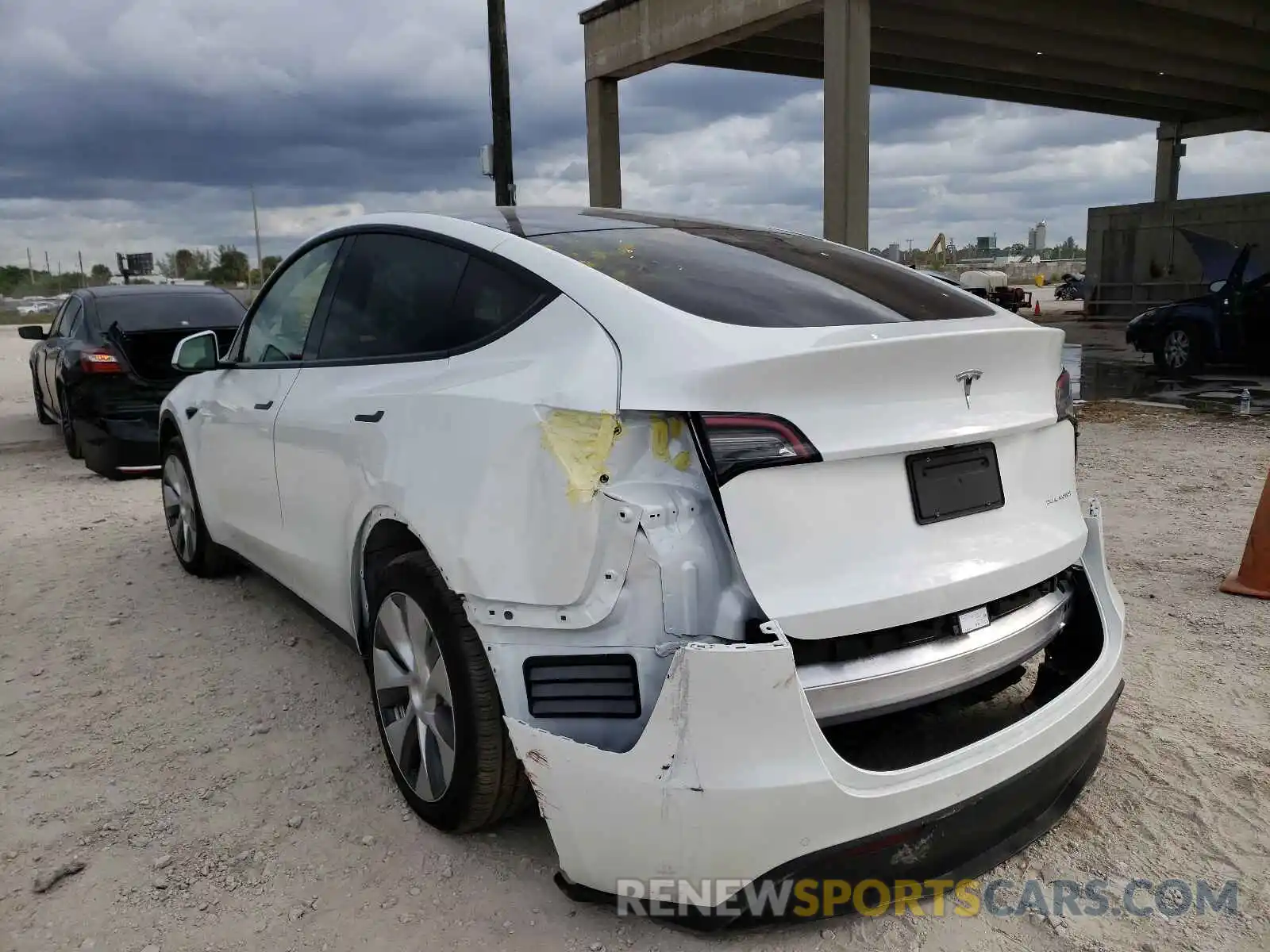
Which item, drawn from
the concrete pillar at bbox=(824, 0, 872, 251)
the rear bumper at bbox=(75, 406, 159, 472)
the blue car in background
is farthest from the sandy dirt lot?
the blue car in background

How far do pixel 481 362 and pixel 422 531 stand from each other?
45 centimetres

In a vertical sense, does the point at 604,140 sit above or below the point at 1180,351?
above

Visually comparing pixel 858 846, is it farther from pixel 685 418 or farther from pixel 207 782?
pixel 207 782

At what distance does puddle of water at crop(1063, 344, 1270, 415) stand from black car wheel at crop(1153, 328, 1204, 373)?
184 millimetres

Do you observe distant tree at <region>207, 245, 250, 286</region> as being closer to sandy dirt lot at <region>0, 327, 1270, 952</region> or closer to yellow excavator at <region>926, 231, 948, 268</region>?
yellow excavator at <region>926, 231, 948, 268</region>

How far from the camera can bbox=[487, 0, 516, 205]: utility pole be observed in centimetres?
1266

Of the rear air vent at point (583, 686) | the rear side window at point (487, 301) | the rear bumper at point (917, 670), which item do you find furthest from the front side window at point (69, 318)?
the rear bumper at point (917, 670)

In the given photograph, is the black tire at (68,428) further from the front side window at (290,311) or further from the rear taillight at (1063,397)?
the rear taillight at (1063,397)

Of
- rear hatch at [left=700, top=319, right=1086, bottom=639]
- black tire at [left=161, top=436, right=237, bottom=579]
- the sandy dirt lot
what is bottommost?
the sandy dirt lot

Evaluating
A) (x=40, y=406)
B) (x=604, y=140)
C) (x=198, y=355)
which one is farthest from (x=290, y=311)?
(x=604, y=140)

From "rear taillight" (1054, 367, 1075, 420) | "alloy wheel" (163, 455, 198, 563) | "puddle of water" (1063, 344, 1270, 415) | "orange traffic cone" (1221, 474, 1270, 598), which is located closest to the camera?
"rear taillight" (1054, 367, 1075, 420)

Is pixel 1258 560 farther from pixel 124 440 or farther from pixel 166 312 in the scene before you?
pixel 166 312

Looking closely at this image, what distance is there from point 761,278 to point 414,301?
1051 millimetres

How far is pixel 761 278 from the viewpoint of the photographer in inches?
100
